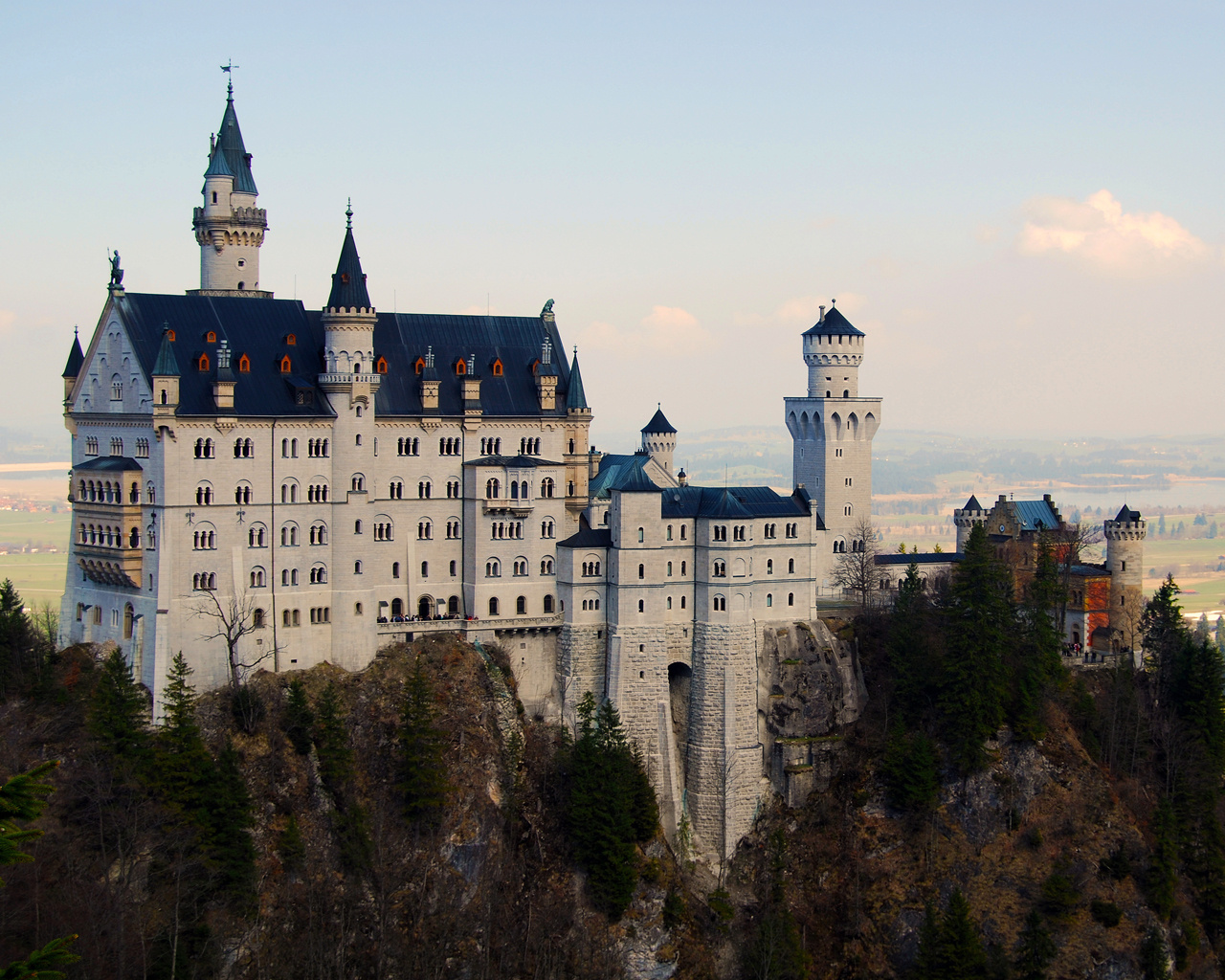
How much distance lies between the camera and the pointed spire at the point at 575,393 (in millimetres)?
92938

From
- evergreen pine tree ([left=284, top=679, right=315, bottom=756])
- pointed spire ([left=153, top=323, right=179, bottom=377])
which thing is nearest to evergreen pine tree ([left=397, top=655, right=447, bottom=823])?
evergreen pine tree ([left=284, top=679, right=315, bottom=756])

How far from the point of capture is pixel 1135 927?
280 ft

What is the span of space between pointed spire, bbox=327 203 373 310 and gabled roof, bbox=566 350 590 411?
13723mm

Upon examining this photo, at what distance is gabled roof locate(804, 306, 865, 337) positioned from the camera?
103 metres

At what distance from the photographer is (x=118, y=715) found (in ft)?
249

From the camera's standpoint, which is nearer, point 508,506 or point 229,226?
point 508,506

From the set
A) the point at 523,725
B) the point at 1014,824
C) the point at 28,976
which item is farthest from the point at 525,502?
the point at 28,976

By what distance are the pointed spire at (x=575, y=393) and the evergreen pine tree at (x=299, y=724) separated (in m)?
24.2

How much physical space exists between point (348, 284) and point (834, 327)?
3435 cm

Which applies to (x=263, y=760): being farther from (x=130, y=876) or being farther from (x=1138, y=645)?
(x=1138, y=645)

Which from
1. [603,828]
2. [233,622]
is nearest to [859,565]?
[603,828]

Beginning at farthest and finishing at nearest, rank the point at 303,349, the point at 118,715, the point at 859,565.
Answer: the point at 859,565 < the point at 303,349 < the point at 118,715

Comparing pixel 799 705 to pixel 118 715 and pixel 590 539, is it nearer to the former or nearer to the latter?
pixel 590 539

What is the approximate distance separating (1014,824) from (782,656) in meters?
16.3
